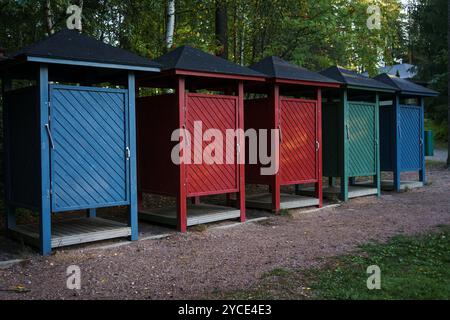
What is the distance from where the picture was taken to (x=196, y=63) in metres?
8.02

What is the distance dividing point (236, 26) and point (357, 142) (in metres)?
6.13

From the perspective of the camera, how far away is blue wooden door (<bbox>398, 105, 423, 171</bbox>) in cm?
1336

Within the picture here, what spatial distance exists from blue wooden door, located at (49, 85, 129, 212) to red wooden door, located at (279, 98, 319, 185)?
3555mm

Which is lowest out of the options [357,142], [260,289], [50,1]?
[260,289]

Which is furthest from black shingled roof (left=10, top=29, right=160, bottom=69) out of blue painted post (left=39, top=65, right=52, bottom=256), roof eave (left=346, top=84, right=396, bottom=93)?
roof eave (left=346, top=84, right=396, bottom=93)

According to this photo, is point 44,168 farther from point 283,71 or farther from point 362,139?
point 362,139

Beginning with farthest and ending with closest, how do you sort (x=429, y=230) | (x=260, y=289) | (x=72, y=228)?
(x=429, y=230) < (x=72, y=228) < (x=260, y=289)

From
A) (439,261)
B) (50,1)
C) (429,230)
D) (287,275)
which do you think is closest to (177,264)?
(287,275)

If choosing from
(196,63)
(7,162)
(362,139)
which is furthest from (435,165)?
(7,162)

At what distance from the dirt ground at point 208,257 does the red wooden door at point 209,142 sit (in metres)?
0.74

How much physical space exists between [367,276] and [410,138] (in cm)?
902

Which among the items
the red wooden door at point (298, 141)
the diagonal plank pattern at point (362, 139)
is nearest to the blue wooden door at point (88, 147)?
the red wooden door at point (298, 141)

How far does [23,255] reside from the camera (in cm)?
645

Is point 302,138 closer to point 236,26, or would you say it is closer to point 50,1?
point 50,1
